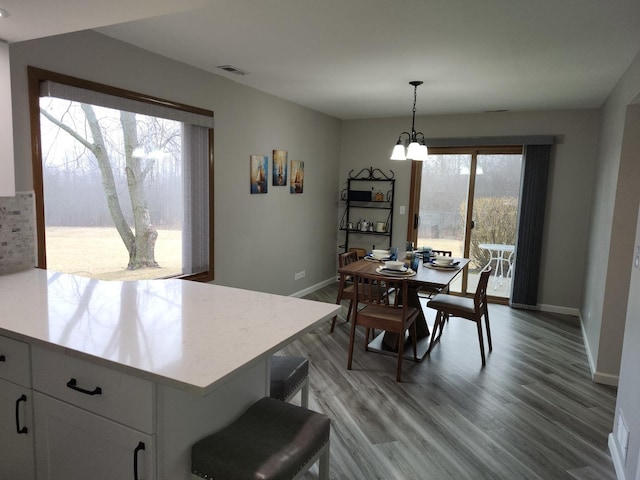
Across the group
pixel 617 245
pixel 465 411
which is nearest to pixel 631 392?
pixel 465 411

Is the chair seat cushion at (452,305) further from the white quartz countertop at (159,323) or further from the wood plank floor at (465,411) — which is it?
the white quartz countertop at (159,323)

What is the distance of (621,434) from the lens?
87.0 inches

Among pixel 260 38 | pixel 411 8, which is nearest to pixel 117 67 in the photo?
pixel 260 38

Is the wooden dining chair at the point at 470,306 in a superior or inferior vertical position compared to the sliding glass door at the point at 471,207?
inferior

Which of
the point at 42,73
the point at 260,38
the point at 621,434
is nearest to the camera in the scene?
the point at 621,434

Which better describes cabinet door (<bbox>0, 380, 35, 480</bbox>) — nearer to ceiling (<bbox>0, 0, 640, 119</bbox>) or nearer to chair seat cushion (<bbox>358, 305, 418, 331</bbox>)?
ceiling (<bbox>0, 0, 640, 119</bbox>)

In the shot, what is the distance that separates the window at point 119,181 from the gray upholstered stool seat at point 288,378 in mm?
1743

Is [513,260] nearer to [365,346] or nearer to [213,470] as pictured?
[365,346]

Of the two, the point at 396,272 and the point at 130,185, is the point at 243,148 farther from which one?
the point at 396,272

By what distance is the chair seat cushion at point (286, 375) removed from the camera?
1898 millimetres

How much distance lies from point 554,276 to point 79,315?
5.29m

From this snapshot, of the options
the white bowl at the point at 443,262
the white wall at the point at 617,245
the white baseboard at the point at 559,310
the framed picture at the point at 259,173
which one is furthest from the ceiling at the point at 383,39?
the white baseboard at the point at 559,310

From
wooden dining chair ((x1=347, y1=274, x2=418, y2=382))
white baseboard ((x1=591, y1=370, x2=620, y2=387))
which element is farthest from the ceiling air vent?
white baseboard ((x1=591, y1=370, x2=620, y2=387))

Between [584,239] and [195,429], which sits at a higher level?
[584,239]
